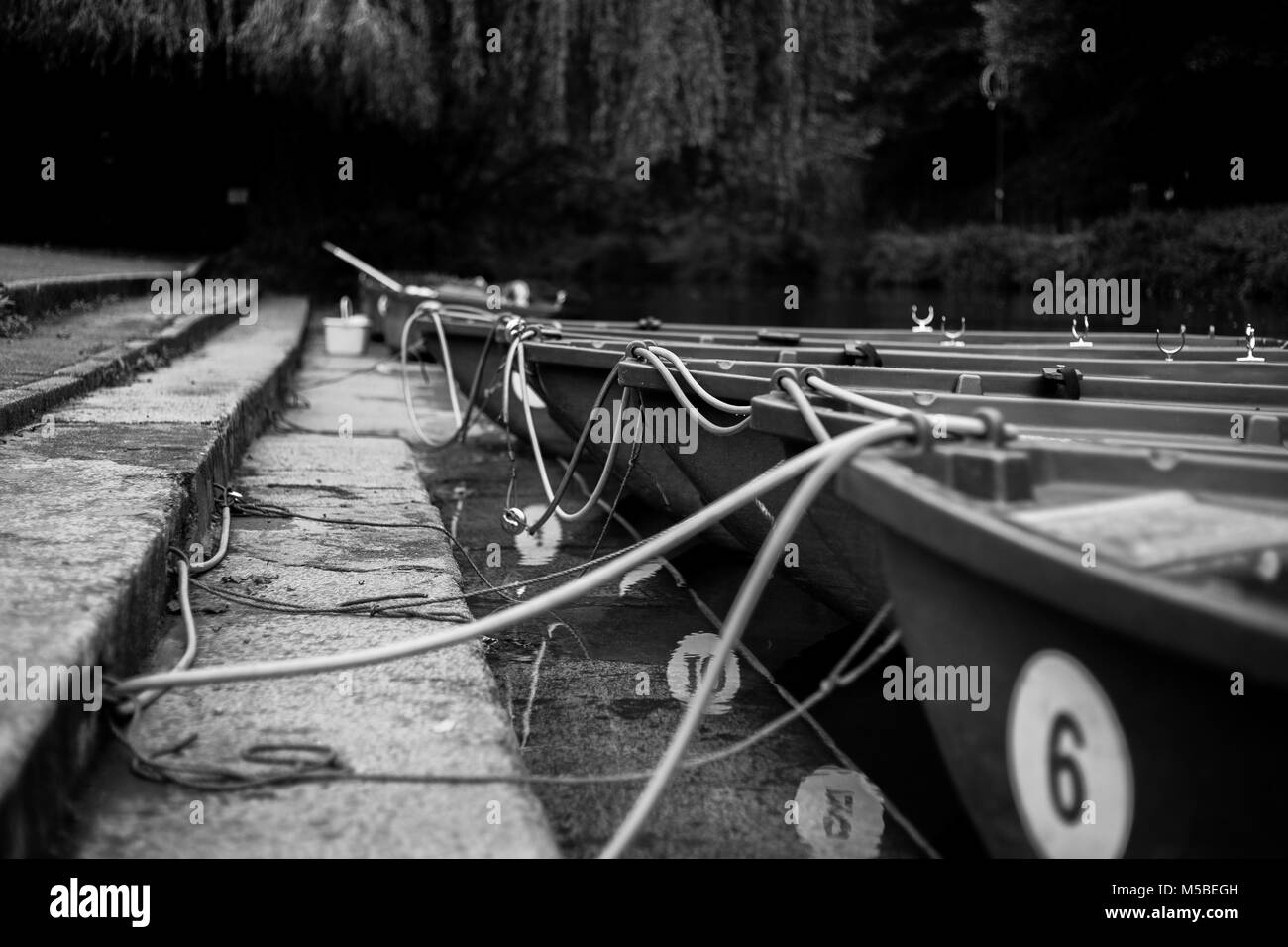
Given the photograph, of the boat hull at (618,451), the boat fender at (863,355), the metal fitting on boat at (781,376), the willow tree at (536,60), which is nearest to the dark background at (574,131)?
the willow tree at (536,60)

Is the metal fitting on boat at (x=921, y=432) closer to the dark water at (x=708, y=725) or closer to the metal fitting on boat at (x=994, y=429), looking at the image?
the metal fitting on boat at (x=994, y=429)

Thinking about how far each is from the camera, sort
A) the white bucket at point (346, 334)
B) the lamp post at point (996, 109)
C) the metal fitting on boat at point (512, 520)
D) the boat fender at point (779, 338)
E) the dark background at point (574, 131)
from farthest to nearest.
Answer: the lamp post at point (996, 109) → the dark background at point (574, 131) → the white bucket at point (346, 334) → the boat fender at point (779, 338) → the metal fitting on boat at point (512, 520)

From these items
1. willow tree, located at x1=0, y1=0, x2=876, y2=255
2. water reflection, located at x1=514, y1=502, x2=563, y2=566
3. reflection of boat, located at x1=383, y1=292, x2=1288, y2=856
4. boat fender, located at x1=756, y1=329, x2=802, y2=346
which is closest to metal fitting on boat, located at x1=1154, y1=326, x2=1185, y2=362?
boat fender, located at x1=756, y1=329, x2=802, y2=346

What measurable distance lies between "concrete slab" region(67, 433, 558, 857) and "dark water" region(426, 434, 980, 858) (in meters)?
0.35

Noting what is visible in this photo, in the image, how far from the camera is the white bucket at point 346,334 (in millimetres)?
11406

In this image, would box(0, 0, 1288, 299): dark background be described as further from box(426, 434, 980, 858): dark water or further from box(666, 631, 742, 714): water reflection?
box(666, 631, 742, 714): water reflection

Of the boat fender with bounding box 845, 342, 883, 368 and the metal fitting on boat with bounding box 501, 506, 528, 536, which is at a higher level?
the boat fender with bounding box 845, 342, 883, 368

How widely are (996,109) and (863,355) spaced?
91.7 ft

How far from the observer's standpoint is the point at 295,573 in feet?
11.4

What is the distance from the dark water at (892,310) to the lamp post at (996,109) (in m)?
5.17

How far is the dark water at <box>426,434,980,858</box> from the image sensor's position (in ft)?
8.73

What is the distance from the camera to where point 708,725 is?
326 cm

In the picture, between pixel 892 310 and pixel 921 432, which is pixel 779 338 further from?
pixel 892 310

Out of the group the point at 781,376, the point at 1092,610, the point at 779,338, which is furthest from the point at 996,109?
the point at 1092,610
